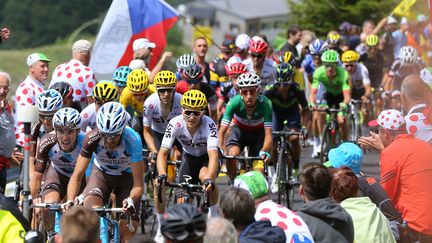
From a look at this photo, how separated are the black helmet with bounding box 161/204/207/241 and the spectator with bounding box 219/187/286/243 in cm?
77

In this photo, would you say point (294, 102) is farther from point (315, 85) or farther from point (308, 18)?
point (308, 18)

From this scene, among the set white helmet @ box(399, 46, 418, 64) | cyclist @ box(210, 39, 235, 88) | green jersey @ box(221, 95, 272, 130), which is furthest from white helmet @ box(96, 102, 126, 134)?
white helmet @ box(399, 46, 418, 64)

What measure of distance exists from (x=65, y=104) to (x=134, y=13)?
217 inches

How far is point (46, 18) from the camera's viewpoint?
137 m

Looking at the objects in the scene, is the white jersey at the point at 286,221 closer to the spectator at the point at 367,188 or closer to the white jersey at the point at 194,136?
the spectator at the point at 367,188

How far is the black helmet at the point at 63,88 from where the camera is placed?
1290 cm

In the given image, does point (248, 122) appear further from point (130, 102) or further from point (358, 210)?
point (358, 210)

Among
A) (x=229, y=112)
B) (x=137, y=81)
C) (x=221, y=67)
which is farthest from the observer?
(x=221, y=67)

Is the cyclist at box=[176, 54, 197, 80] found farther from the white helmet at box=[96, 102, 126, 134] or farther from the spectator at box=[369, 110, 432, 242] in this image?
the spectator at box=[369, 110, 432, 242]

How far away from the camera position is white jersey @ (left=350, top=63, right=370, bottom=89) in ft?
66.9

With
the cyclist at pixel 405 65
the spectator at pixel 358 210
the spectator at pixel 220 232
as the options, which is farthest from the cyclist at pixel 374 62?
the spectator at pixel 220 232

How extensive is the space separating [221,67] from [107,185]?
8.36m

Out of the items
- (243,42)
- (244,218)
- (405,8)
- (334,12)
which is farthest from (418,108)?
(334,12)

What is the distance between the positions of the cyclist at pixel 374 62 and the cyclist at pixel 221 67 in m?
3.85
